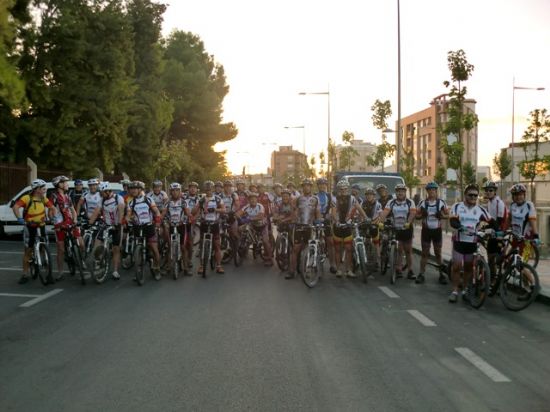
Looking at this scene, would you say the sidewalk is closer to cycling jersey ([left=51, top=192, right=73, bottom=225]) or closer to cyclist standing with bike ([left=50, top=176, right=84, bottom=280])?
cyclist standing with bike ([left=50, top=176, right=84, bottom=280])

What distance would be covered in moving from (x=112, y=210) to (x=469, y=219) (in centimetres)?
636

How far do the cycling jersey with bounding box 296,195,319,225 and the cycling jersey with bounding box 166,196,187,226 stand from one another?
2211 millimetres

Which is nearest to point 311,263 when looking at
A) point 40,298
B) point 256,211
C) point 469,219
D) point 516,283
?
point 469,219

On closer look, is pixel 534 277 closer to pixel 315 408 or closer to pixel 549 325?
pixel 549 325

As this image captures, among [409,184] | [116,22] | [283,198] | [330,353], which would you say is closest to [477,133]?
[409,184]

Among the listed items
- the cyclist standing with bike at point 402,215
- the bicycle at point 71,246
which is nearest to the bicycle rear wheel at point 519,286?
the cyclist standing with bike at point 402,215

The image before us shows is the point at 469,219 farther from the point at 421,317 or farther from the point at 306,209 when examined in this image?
the point at 306,209

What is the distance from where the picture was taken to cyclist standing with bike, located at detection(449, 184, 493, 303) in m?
9.58

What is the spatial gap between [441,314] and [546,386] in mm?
3367

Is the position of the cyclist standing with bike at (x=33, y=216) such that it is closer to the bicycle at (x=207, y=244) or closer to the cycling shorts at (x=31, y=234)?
the cycling shorts at (x=31, y=234)

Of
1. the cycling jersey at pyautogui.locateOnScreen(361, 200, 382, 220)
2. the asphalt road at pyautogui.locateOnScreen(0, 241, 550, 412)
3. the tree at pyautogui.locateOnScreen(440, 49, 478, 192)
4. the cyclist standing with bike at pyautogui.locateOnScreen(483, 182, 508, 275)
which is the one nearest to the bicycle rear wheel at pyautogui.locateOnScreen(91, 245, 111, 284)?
the asphalt road at pyautogui.locateOnScreen(0, 241, 550, 412)

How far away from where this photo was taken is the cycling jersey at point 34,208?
11.6 metres

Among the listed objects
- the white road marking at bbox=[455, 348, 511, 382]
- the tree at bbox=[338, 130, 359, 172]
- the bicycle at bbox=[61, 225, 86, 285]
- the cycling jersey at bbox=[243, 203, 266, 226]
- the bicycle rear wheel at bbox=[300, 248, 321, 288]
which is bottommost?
the white road marking at bbox=[455, 348, 511, 382]

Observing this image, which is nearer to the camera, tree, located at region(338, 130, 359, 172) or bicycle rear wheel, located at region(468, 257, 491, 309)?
bicycle rear wheel, located at region(468, 257, 491, 309)
